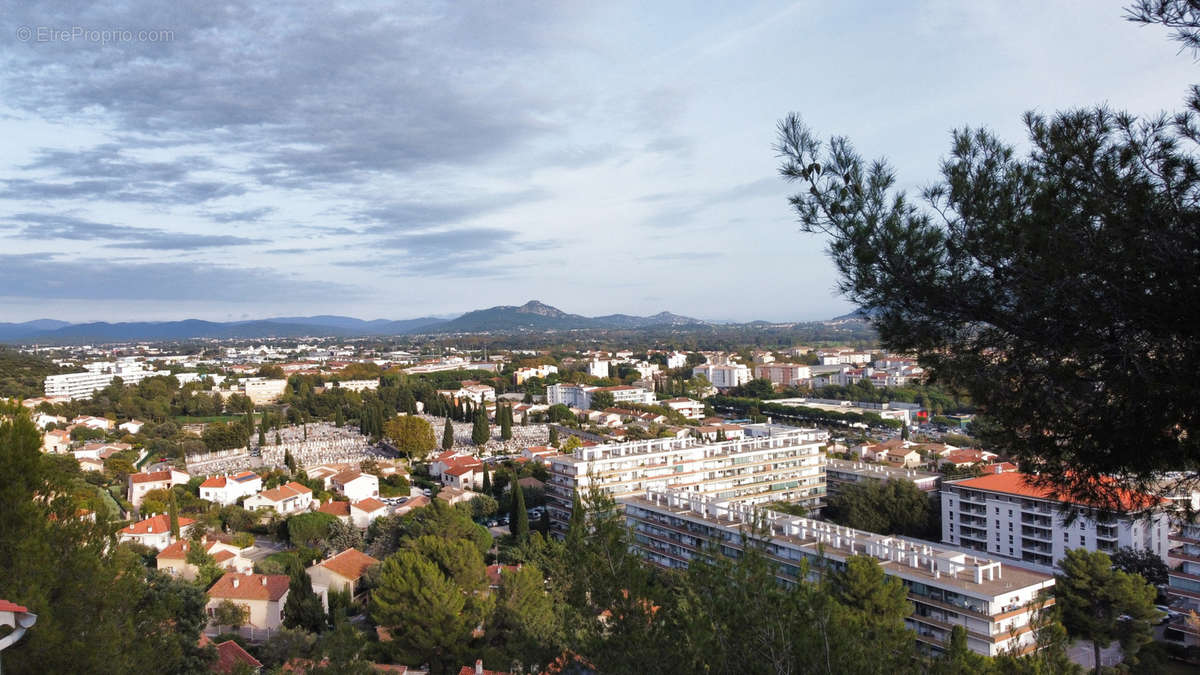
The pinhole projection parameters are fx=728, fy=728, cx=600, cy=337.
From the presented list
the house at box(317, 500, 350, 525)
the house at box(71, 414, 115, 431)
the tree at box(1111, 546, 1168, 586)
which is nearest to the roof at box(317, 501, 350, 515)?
the house at box(317, 500, 350, 525)

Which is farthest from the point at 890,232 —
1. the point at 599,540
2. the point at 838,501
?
the point at 838,501

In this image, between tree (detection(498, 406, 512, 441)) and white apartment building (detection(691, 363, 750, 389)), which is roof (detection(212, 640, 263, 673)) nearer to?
tree (detection(498, 406, 512, 441))

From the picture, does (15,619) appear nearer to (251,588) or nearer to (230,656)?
(230,656)

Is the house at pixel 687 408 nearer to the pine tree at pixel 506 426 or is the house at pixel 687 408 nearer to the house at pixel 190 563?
the pine tree at pixel 506 426

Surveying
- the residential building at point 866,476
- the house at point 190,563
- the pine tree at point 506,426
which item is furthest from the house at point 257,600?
the pine tree at point 506,426

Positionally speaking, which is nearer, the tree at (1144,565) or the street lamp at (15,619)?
the street lamp at (15,619)

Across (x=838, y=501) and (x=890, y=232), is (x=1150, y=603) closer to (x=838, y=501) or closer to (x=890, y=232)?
(x=838, y=501)
